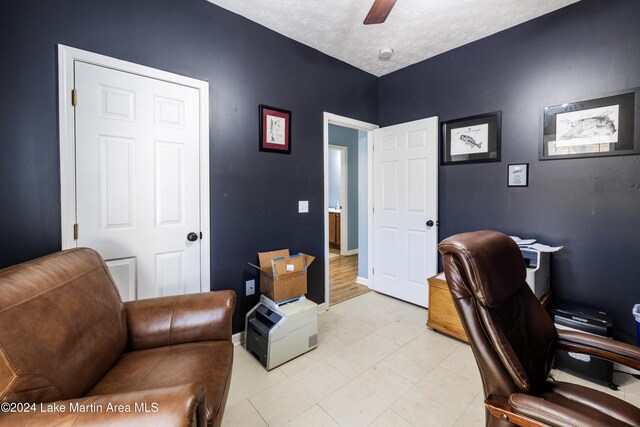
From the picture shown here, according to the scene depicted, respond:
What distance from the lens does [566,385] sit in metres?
1.15

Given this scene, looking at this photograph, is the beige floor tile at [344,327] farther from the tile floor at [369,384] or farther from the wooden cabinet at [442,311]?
the wooden cabinet at [442,311]

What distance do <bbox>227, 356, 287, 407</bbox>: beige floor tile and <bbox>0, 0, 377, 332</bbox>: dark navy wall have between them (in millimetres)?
459

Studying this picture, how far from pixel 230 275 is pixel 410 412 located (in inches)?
62.8

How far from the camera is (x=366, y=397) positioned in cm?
176

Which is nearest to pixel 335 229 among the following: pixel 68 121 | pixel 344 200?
pixel 344 200

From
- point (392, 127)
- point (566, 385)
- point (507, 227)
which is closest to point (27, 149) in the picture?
point (566, 385)

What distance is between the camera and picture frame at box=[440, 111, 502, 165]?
2.68 meters

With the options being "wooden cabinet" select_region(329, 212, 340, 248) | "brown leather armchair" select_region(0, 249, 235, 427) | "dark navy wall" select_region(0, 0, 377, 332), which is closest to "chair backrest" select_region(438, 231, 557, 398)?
"brown leather armchair" select_region(0, 249, 235, 427)

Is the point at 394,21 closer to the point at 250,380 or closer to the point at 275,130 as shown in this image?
the point at 275,130

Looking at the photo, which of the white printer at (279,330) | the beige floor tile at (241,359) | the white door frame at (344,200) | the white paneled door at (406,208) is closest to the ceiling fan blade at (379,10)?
the white paneled door at (406,208)

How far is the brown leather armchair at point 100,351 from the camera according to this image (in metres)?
0.80

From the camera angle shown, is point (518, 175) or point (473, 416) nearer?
point (473, 416)

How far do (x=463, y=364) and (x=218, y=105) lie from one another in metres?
2.73

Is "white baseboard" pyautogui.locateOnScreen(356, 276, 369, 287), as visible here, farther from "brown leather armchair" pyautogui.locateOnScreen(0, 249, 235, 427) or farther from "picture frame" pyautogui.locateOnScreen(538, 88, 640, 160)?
"brown leather armchair" pyautogui.locateOnScreen(0, 249, 235, 427)
